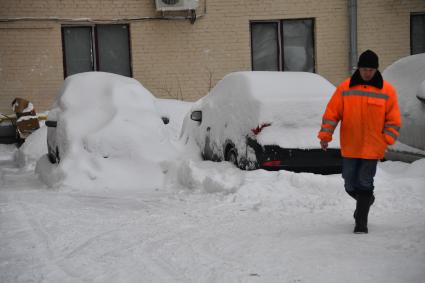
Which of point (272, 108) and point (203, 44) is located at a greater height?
point (203, 44)

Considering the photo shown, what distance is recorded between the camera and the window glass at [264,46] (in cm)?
1502

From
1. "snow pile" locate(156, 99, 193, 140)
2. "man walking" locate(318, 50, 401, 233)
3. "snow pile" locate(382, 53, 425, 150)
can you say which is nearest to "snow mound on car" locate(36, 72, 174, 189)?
"snow pile" locate(156, 99, 193, 140)

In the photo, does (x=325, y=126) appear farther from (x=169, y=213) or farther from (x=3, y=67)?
(x=3, y=67)

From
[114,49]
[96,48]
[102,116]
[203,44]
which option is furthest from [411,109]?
[96,48]

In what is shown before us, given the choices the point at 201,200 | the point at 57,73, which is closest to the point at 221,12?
the point at 57,73

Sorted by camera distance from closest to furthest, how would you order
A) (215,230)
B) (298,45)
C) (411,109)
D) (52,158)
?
(215,230) < (411,109) < (52,158) < (298,45)

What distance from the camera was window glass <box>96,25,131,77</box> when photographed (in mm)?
14547

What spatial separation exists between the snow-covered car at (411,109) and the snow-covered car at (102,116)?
351 cm

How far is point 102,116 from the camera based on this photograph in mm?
8719

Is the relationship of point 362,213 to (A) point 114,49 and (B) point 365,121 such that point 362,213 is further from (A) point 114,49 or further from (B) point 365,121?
(A) point 114,49

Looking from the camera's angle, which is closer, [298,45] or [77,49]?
[77,49]

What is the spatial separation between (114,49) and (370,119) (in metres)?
10.8

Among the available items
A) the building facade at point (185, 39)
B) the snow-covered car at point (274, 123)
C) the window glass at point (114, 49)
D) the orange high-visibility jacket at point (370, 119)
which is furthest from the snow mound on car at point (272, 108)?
the window glass at point (114, 49)

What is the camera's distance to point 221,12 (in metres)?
14.5
